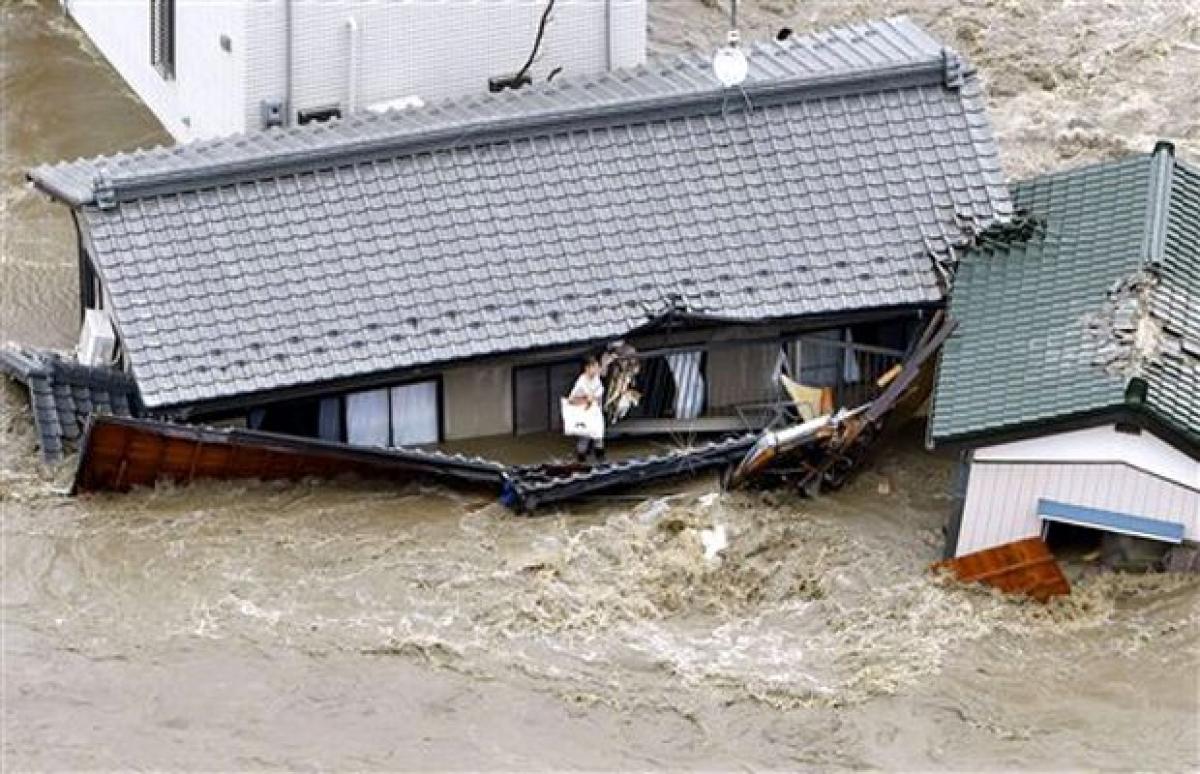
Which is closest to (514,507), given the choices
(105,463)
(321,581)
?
(321,581)

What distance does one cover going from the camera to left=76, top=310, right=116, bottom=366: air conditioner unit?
1059 inches

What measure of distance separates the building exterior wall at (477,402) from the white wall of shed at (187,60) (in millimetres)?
5085

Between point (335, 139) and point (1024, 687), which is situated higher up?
point (335, 139)

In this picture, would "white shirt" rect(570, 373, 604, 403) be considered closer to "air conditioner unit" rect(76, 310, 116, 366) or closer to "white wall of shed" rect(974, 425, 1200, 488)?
"white wall of shed" rect(974, 425, 1200, 488)

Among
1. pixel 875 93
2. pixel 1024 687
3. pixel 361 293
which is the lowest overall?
pixel 1024 687

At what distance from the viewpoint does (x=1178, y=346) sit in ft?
82.9

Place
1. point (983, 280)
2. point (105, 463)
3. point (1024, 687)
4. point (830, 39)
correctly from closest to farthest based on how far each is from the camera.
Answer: point (1024, 687), point (105, 463), point (983, 280), point (830, 39)

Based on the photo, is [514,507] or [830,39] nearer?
[514,507]

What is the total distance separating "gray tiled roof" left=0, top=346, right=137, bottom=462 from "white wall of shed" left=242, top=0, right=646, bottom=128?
15.6ft

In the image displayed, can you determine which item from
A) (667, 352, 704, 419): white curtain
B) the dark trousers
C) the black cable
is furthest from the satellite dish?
the dark trousers

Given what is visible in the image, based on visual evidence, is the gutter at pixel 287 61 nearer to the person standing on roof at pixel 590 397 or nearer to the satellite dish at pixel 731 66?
the satellite dish at pixel 731 66

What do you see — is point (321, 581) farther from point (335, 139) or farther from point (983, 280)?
point (983, 280)

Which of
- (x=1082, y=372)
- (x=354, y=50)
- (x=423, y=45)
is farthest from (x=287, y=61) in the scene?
(x=1082, y=372)

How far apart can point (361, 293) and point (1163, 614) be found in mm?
7913
